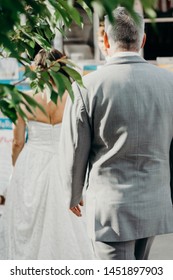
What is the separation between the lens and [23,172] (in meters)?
6.55

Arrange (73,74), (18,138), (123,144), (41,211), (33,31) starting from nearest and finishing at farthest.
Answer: (73,74) < (33,31) < (123,144) < (41,211) < (18,138)

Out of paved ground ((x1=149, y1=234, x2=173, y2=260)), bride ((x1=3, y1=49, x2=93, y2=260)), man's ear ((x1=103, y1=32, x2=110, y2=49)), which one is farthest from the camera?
paved ground ((x1=149, y1=234, x2=173, y2=260))

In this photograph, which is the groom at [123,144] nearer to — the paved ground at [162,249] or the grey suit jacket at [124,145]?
the grey suit jacket at [124,145]

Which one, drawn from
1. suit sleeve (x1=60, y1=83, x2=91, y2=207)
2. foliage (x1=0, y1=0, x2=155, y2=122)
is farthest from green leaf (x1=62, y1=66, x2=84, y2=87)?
suit sleeve (x1=60, y1=83, x2=91, y2=207)

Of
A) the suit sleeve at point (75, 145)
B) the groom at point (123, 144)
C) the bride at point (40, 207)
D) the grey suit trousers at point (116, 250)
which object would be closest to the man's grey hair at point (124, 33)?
the groom at point (123, 144)

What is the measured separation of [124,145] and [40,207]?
262 centimetres

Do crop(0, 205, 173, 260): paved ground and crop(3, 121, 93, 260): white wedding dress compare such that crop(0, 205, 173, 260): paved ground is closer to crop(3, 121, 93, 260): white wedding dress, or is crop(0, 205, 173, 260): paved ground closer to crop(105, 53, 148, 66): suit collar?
crop(3, 121, 93, 260): white wedding dress

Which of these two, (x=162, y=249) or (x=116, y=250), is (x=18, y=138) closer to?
(x=162, y=249)

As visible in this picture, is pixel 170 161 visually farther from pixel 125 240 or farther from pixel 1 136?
pixel 1 136

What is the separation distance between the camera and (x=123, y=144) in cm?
388

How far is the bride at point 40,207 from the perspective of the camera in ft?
20.7

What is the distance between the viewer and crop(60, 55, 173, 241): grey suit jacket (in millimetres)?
3898

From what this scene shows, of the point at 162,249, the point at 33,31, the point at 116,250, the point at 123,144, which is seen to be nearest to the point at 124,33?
the point at 123,144

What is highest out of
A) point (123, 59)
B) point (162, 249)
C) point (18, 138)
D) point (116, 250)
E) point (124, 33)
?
point (124, 33)
